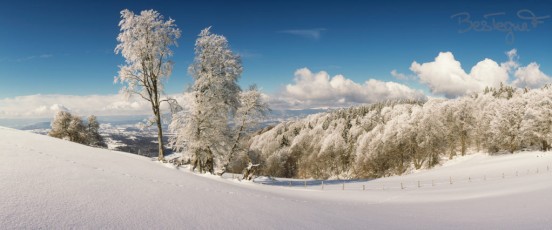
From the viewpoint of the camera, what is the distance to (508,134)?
69125mm

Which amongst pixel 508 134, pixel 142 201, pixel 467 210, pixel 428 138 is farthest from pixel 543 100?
pixel 142 201

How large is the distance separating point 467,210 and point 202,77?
2115cm

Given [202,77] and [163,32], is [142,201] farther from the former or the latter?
[202,77]

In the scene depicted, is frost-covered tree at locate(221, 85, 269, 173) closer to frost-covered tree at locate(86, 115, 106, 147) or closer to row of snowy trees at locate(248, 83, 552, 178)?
frost-covered tree at locate(86, 115, 106, 147)

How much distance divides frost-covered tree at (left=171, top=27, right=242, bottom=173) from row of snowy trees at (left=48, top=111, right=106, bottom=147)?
34.3m

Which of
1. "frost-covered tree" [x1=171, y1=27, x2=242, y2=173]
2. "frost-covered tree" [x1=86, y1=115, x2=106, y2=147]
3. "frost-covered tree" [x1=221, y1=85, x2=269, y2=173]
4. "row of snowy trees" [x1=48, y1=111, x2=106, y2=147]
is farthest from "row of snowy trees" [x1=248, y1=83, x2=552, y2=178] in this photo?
"frost-covered tree" [x1=171, y1=27, x2=242, y2=173]

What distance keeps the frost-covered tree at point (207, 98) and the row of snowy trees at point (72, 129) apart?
1350 inches

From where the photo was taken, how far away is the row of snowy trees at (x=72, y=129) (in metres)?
54.1

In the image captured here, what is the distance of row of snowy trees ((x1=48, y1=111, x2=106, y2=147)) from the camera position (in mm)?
54125

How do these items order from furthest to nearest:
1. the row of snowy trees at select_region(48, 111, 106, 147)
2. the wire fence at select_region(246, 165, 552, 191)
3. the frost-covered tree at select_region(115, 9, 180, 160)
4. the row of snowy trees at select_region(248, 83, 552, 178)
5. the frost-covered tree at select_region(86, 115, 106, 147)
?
the row of snowy trees at select_region(248, 83, 552, 178) < the frost-covered tree at select_region(86, 115, 106, 147) < the row of snowy trees at select_region(48, 111, 106, 147) < the wire fence at select_region(246, 165, 552, 191) < the frost-covered tree at select_region(115, 9, 180, 160)

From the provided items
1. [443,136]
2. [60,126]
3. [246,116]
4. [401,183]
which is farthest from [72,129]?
[443,136]

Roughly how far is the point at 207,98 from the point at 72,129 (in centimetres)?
3924

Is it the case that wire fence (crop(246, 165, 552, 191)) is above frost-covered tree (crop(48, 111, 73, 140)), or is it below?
below

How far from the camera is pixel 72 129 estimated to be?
55031 mm
